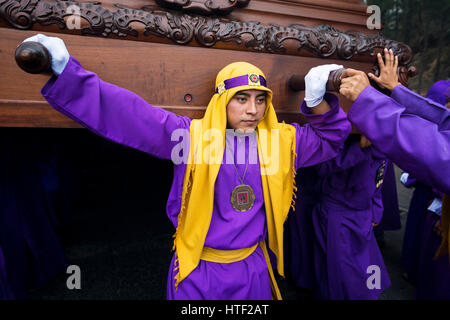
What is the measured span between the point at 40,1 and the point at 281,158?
1242 millimetres

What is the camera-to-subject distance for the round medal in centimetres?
133

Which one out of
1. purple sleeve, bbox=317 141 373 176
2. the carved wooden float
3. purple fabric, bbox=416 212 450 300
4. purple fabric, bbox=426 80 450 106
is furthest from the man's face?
purple fabric, bbox=426 80 450 106

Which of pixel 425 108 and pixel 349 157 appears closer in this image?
pixel 425 108

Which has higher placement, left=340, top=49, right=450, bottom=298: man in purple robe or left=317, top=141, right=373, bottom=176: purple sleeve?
left=340, top=49, right=450, bottom=298: man in purple robe

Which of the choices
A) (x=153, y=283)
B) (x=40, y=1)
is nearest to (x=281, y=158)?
(x=40, y=1)

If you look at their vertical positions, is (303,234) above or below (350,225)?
below

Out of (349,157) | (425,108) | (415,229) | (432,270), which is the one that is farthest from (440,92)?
(425,108)

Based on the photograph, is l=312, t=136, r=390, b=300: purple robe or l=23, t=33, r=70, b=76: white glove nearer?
l=23, t=33, r=70, b=76: white glove

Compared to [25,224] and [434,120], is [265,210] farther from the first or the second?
[25,224]

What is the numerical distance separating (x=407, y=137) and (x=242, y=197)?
75cm

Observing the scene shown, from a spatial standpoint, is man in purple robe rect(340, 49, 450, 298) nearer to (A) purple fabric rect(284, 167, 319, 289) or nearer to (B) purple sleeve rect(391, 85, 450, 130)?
(B) purple sleeve rect(391, 85, 450, 130)

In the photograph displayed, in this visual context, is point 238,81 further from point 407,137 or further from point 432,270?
point 432,270

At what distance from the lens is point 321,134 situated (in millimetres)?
1411

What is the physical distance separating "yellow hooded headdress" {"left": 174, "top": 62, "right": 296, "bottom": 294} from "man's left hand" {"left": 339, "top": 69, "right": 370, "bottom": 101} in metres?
0.32
